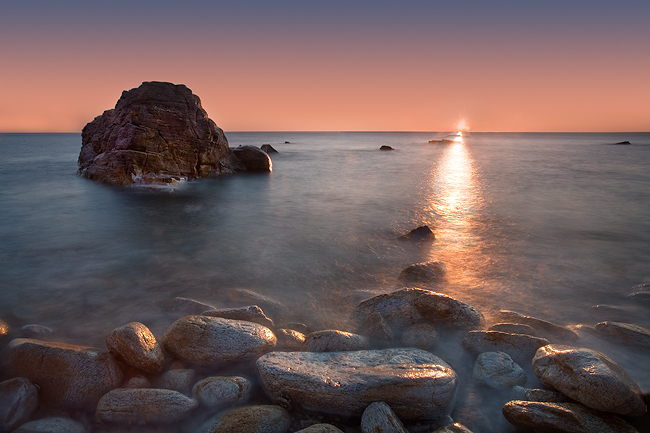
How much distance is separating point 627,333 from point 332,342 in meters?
4.18

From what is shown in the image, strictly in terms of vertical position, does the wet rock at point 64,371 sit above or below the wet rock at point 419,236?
below

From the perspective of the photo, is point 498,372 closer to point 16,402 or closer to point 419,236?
point 16,402

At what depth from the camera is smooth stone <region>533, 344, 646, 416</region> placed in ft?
11.8

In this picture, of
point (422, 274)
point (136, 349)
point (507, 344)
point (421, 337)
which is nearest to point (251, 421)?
point (136, 349)

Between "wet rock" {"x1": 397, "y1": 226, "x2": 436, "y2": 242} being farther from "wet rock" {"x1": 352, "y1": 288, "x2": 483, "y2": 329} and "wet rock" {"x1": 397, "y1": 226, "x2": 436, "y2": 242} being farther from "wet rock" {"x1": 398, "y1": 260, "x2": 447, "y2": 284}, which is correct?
"wet rock" {"x1": 352, "y1": 288, "x2": 483, "y2": 329}

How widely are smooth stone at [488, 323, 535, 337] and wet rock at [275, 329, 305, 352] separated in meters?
2.84

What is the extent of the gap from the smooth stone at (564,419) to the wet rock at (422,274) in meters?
3.79

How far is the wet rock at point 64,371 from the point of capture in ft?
13.2

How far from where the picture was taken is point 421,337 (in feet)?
16.9

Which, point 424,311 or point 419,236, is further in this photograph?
point 419,236

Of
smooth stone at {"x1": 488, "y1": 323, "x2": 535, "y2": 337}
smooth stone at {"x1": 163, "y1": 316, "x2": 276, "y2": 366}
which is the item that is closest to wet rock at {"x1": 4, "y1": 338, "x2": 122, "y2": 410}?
smooth stone at {"x1": 163, "y1": 316, "x2": 276, "y2": 366}

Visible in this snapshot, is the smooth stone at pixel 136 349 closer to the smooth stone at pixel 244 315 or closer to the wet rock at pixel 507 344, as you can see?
the smooth stone at pixel 244 315

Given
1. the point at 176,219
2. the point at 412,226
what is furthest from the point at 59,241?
the point at 412,226

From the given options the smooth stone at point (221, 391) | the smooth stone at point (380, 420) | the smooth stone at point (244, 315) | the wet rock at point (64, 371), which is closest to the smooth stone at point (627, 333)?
the smooth stone at point (380, 420)
